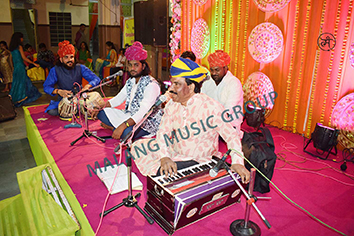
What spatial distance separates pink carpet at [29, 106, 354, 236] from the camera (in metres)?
2.29

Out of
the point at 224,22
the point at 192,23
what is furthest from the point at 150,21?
the point at 224,22

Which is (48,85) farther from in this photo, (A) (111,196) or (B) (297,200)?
(B) (297,200)

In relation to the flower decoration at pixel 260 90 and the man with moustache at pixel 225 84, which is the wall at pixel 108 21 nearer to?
the flower decoration at pixel 260 90

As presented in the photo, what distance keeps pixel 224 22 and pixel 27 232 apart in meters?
4.91

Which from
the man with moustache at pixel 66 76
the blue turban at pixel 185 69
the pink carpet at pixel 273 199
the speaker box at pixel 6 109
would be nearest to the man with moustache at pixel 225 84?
the pink carpet at pixel 273 199

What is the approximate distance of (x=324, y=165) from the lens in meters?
3.48

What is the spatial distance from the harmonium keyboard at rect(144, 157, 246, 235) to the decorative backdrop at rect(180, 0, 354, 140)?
8.29 ft

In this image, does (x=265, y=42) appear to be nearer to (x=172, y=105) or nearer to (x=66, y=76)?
(x=172, y=105)

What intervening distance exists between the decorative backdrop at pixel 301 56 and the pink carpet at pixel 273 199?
0.75 m

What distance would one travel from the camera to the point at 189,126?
2488mm

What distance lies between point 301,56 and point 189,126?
2774 mm

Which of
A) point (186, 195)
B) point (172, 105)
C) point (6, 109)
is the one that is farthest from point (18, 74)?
point (186, 195)

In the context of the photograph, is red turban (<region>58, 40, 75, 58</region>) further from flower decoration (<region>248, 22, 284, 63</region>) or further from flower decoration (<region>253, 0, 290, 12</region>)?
flower decoration (<region>253, 0, 290, 12</region>)

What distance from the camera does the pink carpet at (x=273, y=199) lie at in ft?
7.50
